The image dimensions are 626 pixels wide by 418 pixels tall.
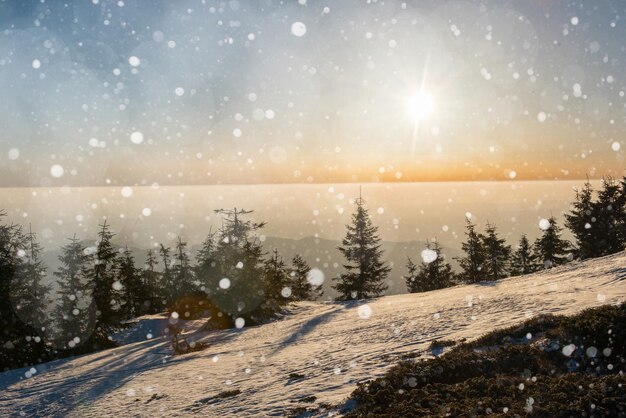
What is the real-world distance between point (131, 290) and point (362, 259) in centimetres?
3125

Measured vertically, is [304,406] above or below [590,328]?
below

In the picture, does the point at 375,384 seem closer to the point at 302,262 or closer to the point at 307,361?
the point at 307,361

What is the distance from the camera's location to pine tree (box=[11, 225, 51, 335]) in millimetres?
31031

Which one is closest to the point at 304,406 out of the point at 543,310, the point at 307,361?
the point at 307,361

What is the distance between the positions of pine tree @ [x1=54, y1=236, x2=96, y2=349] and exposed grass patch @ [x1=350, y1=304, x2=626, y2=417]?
37489 millimetres

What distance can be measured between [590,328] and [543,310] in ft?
13.1

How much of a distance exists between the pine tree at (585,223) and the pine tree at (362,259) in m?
21.6

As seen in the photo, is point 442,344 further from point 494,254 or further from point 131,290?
point 131,290

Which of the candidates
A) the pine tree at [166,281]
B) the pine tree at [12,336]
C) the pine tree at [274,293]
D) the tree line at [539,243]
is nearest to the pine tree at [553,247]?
the tree line at [539,243]

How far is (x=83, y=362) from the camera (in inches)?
932

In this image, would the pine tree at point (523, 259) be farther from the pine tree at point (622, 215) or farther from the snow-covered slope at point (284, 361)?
the snow-covered slope at point (284, 361)

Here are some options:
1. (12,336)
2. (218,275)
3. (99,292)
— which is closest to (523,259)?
(218,275)

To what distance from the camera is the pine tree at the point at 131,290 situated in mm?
49688

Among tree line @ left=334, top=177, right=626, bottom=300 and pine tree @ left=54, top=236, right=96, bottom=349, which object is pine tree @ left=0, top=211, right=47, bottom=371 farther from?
tree line @ left=334, top=177, right=626, bottom=300
